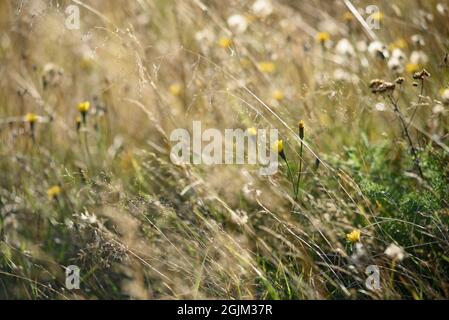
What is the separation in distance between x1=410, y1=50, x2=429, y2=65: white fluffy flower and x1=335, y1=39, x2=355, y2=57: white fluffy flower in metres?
0.26

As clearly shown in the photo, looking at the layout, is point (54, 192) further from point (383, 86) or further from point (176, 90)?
point (383, 86)

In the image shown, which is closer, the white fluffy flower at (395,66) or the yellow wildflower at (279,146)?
the yellow wildflower at (279,146)

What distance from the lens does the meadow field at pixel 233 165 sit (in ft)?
→ 5.47

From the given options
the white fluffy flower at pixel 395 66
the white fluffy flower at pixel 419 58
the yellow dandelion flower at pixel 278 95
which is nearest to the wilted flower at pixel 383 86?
the white fluffy flower at pixel 395 66

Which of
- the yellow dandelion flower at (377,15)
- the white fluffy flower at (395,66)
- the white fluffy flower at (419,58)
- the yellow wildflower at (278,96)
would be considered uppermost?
the yellow dandelion flower at (377,15)

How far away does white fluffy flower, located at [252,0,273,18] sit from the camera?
270cm

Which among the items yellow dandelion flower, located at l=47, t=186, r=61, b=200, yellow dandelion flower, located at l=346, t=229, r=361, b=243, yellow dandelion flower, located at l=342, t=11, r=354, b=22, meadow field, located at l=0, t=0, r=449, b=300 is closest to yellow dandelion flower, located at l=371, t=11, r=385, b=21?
meadow field, located at l=0, t=0, r=449, b=300

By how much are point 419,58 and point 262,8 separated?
2.57ft

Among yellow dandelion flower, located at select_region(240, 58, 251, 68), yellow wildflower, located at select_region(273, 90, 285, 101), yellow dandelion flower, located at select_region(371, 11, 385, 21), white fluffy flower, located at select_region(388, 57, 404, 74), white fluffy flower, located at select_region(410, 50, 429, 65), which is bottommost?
white fluffy flower, located at select_region(388, 57, 404, 74)

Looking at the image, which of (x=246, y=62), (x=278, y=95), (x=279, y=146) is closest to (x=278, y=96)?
(x=278, y=95)

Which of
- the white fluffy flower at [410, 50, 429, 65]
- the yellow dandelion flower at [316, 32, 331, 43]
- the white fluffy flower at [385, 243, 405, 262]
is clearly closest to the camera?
the white fluffy flower at [385, 243, 405, 262]

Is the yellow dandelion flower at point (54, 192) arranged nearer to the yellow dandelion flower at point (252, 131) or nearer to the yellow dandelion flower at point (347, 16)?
the yellow dandelion flower at point (252, 131)

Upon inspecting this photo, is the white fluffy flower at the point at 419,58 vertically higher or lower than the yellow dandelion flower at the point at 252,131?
Result: higher

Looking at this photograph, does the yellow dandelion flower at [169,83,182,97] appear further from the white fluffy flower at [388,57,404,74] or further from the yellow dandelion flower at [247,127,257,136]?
the white fluffy flower at [388,57,404,74]
